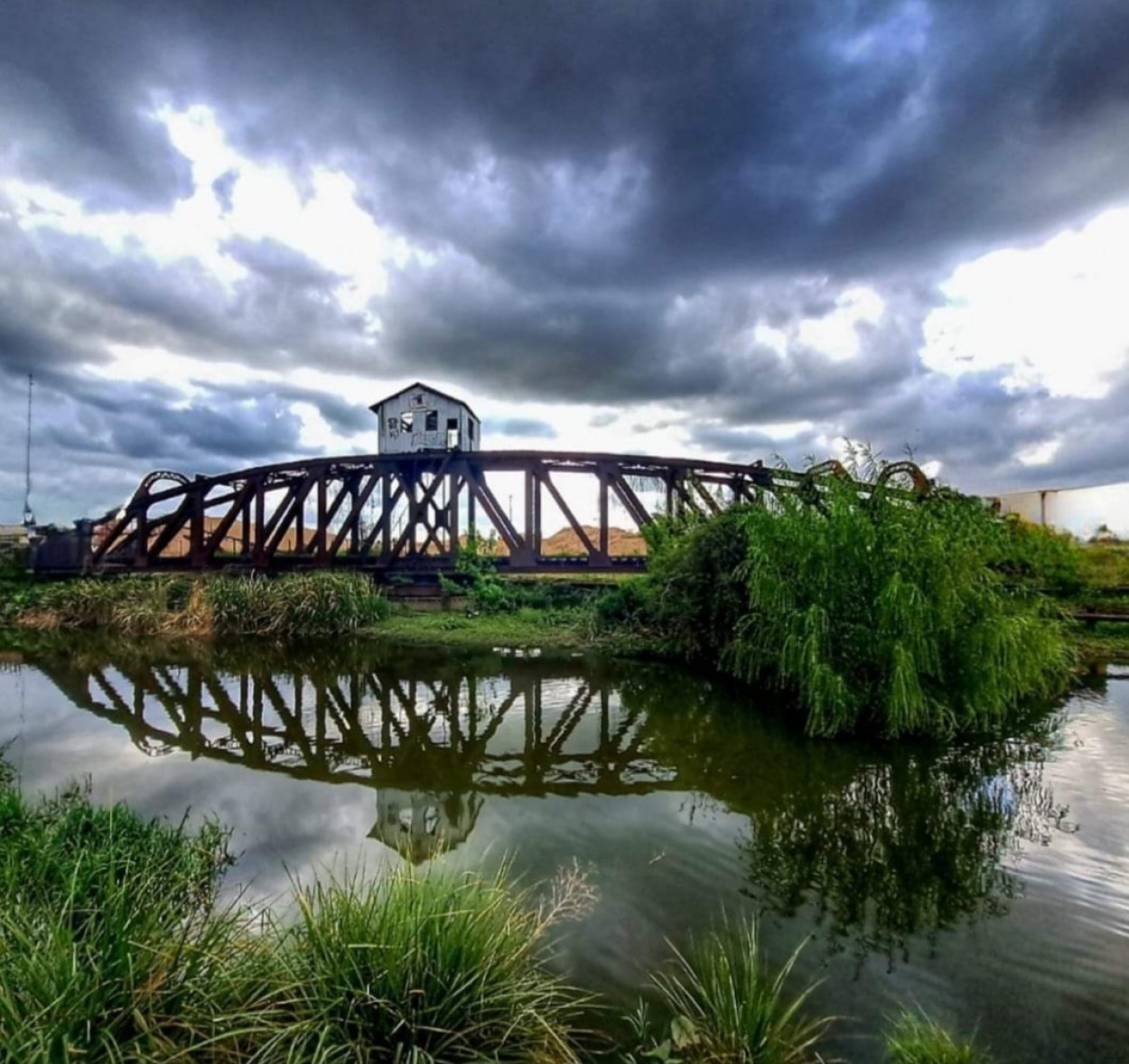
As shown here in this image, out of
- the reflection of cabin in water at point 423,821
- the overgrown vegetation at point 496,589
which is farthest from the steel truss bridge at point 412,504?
the reflection of cabin in water at point 423,821

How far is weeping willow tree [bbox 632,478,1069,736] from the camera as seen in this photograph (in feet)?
21.2

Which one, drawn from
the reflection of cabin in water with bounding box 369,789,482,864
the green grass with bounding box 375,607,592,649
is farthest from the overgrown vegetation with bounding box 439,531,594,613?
the reflection of cabin in water with bounding box 369,789,482,864

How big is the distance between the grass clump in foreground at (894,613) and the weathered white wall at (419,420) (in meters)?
19.1

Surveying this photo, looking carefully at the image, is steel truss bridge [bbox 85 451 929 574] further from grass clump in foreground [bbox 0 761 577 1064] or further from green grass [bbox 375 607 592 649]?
grass clump in foreground [bbox 0 761 577 1064]

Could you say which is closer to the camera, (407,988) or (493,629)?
(407,988)

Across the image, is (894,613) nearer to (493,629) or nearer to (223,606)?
(493,629)

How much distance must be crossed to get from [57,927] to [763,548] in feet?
23.1

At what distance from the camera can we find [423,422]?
83.9 feet

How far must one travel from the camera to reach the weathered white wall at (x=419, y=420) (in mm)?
25328

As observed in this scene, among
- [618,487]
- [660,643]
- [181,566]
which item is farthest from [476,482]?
[181,566]

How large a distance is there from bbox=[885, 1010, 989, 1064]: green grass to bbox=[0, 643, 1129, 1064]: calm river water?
88 millimetres

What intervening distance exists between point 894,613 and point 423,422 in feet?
71.8

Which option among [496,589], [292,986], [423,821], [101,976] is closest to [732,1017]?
[292,986]

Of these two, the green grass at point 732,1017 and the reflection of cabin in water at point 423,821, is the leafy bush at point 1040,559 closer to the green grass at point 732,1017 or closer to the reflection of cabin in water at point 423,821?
the green grass at point 732,1017
